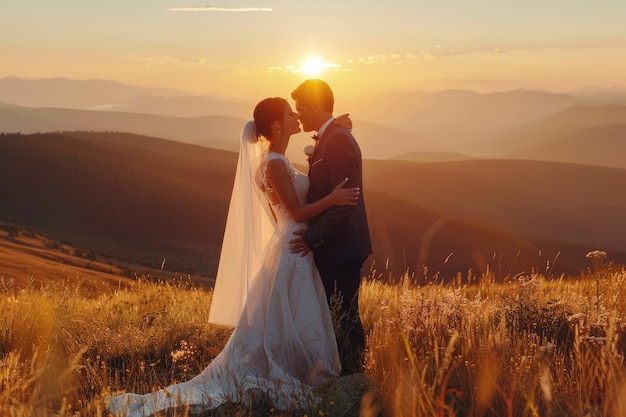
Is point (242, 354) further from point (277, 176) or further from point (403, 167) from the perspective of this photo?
point (403, 167)

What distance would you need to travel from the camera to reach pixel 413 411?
3410 mm

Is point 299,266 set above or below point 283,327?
above

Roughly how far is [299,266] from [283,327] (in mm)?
466

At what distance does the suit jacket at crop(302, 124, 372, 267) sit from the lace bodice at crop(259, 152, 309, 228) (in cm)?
6

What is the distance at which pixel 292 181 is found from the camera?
220 inches

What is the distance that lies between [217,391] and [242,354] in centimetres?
42

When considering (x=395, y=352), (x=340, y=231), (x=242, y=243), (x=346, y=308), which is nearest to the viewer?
(x=395, y=352)

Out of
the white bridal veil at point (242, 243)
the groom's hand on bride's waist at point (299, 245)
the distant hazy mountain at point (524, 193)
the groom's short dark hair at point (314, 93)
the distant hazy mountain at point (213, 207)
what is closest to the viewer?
the groom's short dark hair at point (314, 93)

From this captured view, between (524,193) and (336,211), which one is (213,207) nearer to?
(524,193)

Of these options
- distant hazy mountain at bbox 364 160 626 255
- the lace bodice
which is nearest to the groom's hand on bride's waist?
the lace bodice

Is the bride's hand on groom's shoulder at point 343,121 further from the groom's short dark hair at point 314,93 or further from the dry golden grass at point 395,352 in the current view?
the dry golden grass at point 395,352

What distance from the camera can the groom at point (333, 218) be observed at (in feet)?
17.7

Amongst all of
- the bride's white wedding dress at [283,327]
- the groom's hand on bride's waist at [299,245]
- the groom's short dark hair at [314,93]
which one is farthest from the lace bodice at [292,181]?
the groom's short dark hair at [314,93]

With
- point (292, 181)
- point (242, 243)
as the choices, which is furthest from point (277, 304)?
point (292, 181)
